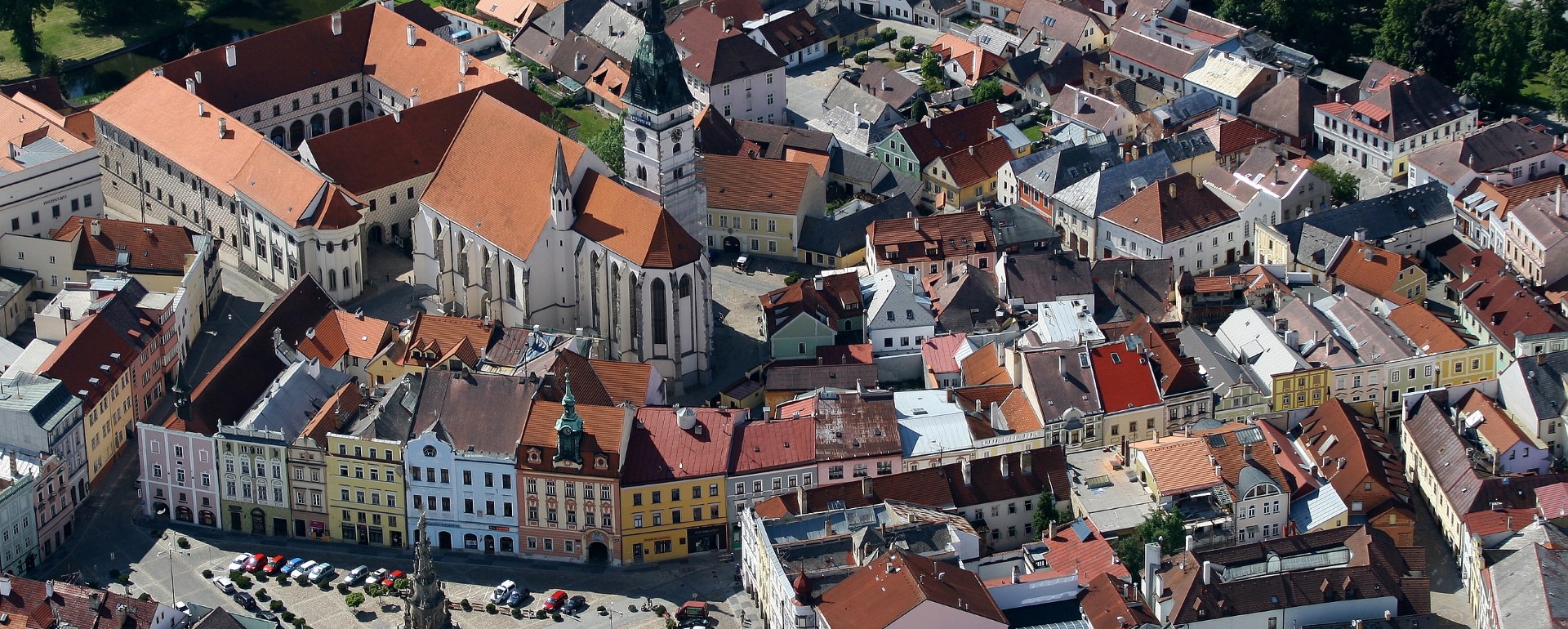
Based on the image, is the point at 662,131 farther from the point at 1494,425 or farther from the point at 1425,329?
the point at 1494,425

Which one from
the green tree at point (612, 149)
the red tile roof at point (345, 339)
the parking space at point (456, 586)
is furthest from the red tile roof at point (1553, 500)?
the red tile roof at point (345, 339)

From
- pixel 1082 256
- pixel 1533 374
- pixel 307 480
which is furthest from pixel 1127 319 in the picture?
pixel 307 480

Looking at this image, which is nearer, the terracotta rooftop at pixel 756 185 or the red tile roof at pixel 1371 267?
the red tile roof at pixel 1371 267

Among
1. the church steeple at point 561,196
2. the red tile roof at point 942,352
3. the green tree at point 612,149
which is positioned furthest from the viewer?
the green tree at point 612,149

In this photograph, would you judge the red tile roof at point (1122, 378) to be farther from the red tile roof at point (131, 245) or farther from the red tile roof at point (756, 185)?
the red tile roof at point (131, 245)

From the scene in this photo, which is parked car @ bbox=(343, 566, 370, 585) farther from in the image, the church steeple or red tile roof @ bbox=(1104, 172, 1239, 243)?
red tile roof @ bbox=(1104, 172, 1239, 243)

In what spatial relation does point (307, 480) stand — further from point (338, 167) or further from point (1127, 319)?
point (1127, 319)
